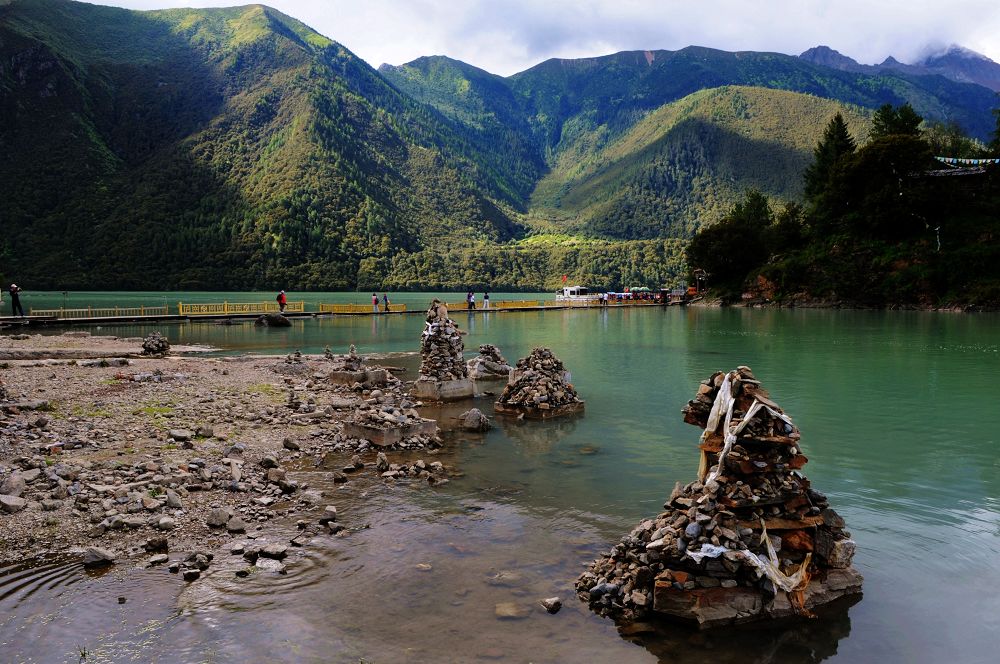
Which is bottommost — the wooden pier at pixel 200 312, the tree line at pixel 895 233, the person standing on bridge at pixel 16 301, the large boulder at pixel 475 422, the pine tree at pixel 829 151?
the large boulder at pixel 475 422

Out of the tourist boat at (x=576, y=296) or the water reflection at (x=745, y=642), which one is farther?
the tourist boat at (x=576, y=296)

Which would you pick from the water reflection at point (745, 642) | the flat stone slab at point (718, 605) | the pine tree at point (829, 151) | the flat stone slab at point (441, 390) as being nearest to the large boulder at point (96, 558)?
the water reflection at point (745, 642)

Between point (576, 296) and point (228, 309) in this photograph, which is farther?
point (576, 296)

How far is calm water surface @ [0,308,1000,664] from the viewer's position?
21.2 feet

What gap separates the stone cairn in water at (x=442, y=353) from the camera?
21312mm

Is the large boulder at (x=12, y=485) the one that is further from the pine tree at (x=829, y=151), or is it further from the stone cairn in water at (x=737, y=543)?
the pine tree at (x=829, y=151)

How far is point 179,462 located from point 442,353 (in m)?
10.9

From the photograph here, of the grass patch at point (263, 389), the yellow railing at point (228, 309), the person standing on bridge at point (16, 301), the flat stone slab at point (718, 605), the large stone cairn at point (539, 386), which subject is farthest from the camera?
the yellow railing at point (228, 309)

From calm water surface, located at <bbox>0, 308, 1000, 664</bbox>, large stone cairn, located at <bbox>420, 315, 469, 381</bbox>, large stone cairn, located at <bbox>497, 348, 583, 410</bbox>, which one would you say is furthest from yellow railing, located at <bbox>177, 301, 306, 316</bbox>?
calm water surface, located at <bbox>0, 308, 1000, 664</bbox>

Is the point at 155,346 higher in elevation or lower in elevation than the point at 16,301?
lower

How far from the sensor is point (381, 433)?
1412 centimetres

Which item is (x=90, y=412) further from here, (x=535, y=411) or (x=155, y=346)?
(x=155, y=346)

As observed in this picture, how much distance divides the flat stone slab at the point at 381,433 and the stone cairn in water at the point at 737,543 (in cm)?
734

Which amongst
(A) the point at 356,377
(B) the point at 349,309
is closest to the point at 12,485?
(A) the point at 356,377
